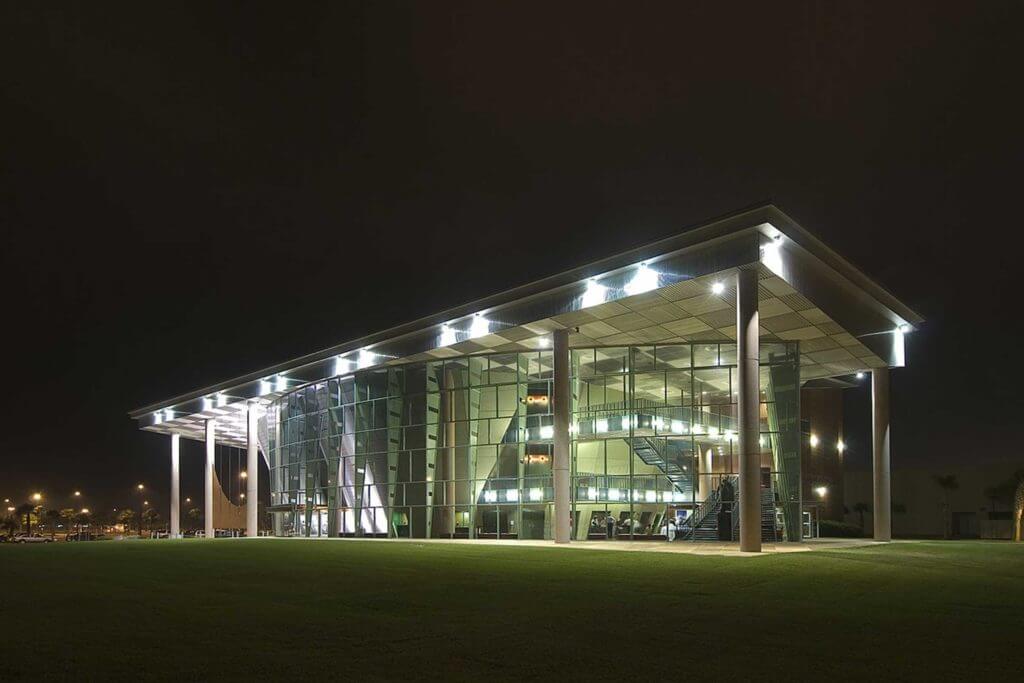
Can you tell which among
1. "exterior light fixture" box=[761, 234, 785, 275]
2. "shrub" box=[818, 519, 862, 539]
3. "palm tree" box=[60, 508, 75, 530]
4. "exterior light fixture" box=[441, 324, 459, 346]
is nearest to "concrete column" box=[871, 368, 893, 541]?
"shrub" box=[818, 519, 862, 539]

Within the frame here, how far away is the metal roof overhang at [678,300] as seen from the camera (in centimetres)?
2806

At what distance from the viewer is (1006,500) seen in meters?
59.9

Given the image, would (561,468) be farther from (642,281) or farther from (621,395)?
(642,281)

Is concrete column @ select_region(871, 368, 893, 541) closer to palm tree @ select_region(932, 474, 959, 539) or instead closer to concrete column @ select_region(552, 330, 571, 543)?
concrete column @ select_region(552, 330, 571, 543)

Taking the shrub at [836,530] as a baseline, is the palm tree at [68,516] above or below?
below

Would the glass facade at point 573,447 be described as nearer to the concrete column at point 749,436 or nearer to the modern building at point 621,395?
the modern building at point 621,395

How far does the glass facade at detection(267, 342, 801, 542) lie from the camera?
36594 mm

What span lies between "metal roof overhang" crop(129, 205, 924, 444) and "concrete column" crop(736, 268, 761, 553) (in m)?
2.29

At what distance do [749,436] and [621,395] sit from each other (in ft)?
39.9

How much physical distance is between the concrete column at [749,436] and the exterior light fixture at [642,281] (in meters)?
3.95

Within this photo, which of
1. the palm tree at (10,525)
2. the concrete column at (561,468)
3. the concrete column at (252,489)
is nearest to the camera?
the concrete column at (561,468)

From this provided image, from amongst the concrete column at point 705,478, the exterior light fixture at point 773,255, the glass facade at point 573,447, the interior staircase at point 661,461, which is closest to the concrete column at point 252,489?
the glass facade at point 573,447

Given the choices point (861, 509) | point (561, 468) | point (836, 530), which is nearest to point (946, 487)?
point (861, 509)

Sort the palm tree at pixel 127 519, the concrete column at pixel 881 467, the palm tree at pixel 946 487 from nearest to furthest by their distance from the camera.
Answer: the concrete column at pixel 881 467 → the palm tree at pixel 946 487 → the palm tree at pixel 127 519
